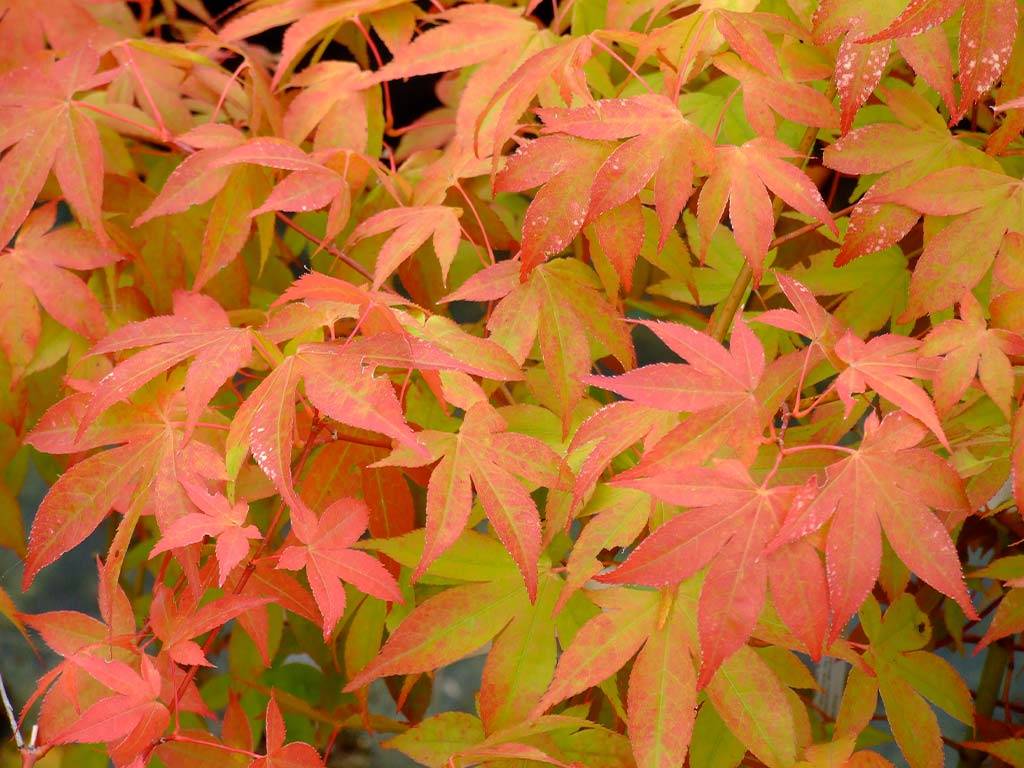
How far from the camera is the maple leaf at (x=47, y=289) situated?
104 centimetres

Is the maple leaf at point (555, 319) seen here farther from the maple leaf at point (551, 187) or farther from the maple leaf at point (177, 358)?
the maple leaf at point (177, 358)

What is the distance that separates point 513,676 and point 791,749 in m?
0.23

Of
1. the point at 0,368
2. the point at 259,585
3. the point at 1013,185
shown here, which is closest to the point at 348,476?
the point at 259,585

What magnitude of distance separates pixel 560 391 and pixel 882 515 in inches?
11.5

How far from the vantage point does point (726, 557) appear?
0.70m

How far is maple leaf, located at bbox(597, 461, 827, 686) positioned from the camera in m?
0.68

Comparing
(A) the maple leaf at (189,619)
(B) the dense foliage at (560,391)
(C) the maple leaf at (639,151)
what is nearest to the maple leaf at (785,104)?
(B) the dense foliage at (560,391)

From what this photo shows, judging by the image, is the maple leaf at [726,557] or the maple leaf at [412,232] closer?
the maple leaf at [726,557]

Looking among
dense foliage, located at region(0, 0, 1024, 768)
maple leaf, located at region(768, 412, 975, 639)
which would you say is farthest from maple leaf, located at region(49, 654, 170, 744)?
maple leaf, located at region(768, 412, 975, 639)

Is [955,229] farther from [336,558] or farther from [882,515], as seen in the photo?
[336,558]

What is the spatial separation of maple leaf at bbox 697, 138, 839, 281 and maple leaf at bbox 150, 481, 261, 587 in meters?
0.41

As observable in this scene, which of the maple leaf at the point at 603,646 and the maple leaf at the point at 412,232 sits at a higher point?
the maple leaf at the point at 412,232

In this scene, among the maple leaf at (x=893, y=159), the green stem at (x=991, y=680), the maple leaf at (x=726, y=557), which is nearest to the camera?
the maple leaf at (x=726, y=557)

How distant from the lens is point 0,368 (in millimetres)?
1074
